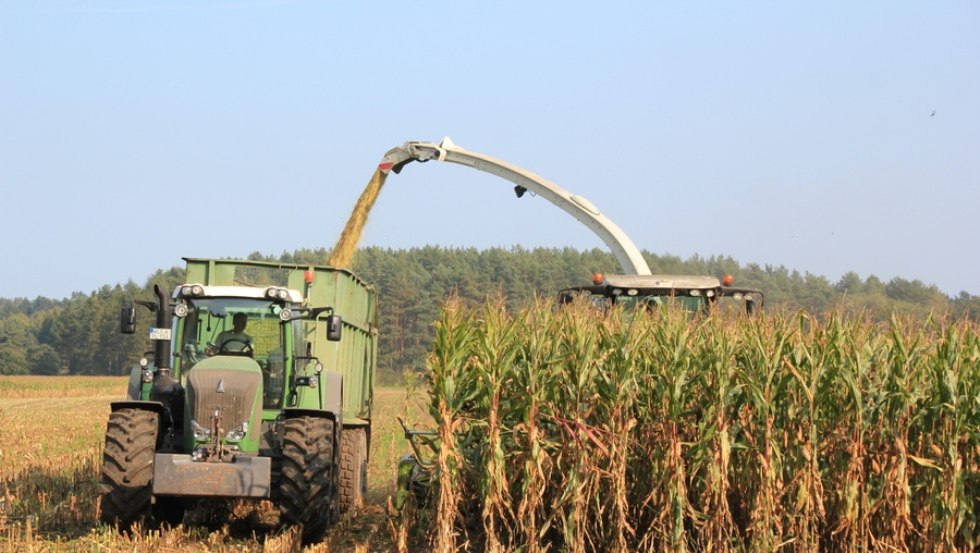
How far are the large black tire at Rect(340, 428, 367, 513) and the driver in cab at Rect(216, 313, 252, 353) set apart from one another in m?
1.40

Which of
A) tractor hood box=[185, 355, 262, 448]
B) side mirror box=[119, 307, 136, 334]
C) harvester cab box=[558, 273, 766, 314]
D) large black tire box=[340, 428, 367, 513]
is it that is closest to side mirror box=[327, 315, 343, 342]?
tractor hood box=[185, 355, 262, 448]

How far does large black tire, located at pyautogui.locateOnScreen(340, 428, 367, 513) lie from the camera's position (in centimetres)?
1102

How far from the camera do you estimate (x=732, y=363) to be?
887 centimetres

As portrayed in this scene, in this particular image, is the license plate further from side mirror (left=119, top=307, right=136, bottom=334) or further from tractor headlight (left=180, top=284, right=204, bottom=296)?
tractor headlight (left=180, top=284, right=204, bottom=296)

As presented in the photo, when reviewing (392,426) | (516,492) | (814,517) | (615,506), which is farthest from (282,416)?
(392,426)

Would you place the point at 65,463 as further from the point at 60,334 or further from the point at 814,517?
the point at 60,334

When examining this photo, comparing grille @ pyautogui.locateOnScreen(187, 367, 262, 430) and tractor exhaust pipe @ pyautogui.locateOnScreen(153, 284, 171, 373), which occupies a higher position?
tractor exhaust pipe @ pyautogui.locateOnScreen(153, 284, 171, 373)

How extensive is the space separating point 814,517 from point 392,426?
16.6 m

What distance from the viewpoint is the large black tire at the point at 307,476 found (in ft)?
30.9

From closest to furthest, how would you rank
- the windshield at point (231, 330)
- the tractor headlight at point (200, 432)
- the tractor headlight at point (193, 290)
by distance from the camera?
the tractor headlight at point (200, 432), the tractor headlight at point (193, 290), the windshield at point (231, 330)

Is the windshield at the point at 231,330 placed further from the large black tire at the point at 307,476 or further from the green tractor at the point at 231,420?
the large black tire at the point at 307,476

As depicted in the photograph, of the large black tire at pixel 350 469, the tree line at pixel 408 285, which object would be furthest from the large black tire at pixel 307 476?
the tree line at pixel 408 285

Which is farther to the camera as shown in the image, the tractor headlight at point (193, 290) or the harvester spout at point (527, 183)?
the harvester spout at point (527, 183)

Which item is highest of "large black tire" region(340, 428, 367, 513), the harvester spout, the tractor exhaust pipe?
the harvester spout
